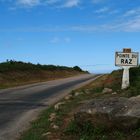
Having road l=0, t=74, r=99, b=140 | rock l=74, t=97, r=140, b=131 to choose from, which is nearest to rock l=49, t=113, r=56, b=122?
road l=0, t=74, r=99, b=140

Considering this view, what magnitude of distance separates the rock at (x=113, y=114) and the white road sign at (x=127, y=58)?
22.4ft

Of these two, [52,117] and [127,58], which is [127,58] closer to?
[127,58]

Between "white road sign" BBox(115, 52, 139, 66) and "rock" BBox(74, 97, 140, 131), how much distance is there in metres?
6.82

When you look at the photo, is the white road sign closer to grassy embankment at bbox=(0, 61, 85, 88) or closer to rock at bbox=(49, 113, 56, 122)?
rock at bbox=(49, 113, 56, 122)

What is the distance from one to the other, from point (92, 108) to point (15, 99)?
34.0 feet

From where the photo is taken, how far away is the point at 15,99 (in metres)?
19.7

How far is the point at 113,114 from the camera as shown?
9.28 metres

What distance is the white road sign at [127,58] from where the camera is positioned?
55.0 ft

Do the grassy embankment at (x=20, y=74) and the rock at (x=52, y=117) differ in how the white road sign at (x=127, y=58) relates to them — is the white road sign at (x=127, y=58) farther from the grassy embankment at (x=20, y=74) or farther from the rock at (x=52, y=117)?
the grassy embankment at (x=20, y=74)

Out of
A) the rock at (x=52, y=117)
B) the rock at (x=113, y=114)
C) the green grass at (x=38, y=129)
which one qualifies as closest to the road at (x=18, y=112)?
the green grass at (x=38, y=129)

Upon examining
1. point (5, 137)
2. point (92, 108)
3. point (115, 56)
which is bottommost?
point (5, 137)

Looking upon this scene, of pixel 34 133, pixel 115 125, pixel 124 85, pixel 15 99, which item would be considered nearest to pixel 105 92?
pixel 124 85

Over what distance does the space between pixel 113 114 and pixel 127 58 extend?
775cm

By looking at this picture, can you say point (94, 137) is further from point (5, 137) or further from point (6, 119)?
point (6, 119)
